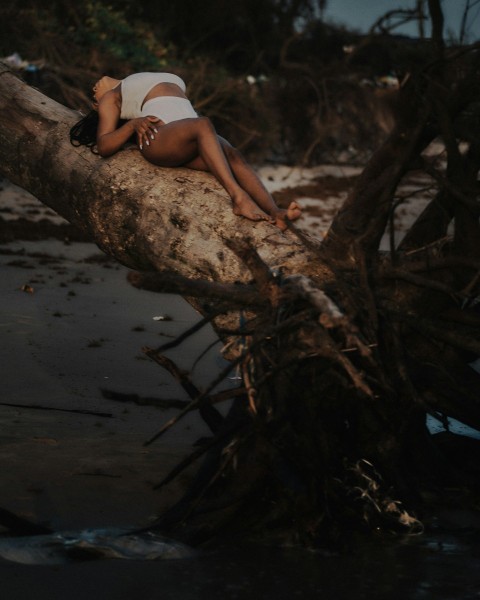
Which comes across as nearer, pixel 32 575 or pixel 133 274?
pixel 32 575

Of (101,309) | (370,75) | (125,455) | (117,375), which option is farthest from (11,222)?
(370,75)

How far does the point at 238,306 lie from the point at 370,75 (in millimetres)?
Result: 16069

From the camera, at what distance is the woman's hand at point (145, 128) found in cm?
502

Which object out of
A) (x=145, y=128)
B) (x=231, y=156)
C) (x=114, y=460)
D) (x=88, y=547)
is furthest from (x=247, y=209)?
(x=88, y=547)

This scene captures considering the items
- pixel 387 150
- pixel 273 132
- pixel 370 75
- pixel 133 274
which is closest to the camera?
pixel 133 274

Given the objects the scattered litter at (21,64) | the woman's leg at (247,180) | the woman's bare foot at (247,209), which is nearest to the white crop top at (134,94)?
the woman's leg at (247,180)

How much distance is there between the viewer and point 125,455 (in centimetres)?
459

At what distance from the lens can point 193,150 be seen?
197 inches

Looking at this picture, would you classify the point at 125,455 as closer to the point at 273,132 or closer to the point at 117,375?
the point at 117,375

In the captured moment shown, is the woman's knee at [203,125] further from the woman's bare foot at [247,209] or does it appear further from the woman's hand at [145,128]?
the woman's bare foot at [247,209]

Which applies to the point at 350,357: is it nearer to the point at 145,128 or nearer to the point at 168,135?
the point at 168,135

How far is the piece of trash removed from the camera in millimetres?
3482

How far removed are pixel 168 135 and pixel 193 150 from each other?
14 cm

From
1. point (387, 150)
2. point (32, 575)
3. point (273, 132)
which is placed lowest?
point (32, 575)
